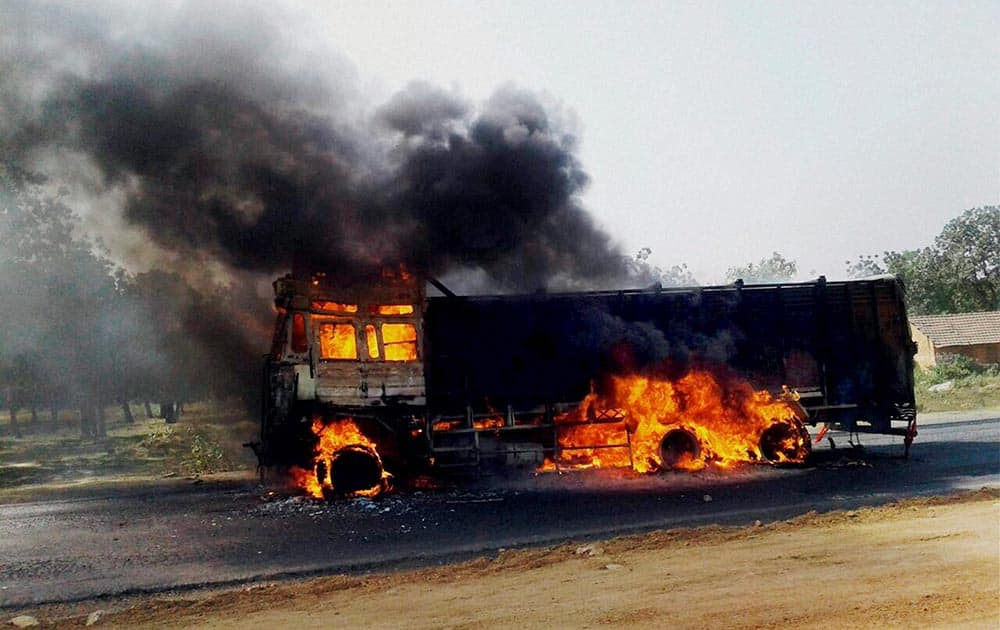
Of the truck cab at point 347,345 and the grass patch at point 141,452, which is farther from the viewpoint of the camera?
the grass patch at point 141,452

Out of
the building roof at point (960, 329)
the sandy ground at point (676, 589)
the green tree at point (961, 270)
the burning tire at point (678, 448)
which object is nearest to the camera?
the sandy ground at point (676, 589)

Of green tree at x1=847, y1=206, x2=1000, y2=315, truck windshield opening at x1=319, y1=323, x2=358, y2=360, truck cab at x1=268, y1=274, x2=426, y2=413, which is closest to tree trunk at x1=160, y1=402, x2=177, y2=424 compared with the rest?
truck cab at x1=268, y1=274, x2=426, y2=413

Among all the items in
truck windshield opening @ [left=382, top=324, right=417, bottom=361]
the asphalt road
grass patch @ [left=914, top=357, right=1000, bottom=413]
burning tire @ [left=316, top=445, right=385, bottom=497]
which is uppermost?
truck windshield opening @ [left=382, top=324, right=417, bottom=361]

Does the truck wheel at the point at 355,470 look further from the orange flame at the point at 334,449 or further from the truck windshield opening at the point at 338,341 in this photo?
the truck windshield opening at the point at 338,341

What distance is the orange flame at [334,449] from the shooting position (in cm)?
1025

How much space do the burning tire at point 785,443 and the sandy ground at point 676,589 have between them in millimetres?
4589

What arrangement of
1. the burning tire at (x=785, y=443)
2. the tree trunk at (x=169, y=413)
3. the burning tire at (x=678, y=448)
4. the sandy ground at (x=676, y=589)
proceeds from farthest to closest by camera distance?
the tree trunk at (x=169, y=413)
the burning tire at (x=785, y=443)
the burning tire at (x=678, y=448)
the sandy ground at (x=676, y=589)

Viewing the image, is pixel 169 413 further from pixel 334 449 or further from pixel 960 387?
pixel 960 387

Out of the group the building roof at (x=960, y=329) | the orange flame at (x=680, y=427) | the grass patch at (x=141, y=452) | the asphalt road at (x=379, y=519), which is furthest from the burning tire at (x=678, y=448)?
the building roof at (x=960, y=329)

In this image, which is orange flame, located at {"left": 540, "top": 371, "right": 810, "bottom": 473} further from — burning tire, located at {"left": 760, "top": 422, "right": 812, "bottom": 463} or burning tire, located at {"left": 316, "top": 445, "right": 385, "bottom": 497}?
burning tire, located at {"left": 316, "top": 445, "right": 385, "bottom": 497}

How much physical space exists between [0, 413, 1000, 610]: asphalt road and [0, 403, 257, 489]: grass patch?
3410mm

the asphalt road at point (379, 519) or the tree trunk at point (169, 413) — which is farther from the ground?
the tree trunk at point (169, 413)

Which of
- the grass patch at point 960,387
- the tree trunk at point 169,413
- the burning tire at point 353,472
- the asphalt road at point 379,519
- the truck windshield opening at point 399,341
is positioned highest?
the truck windshield opening at point 399,341

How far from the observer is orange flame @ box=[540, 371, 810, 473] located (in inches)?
455
